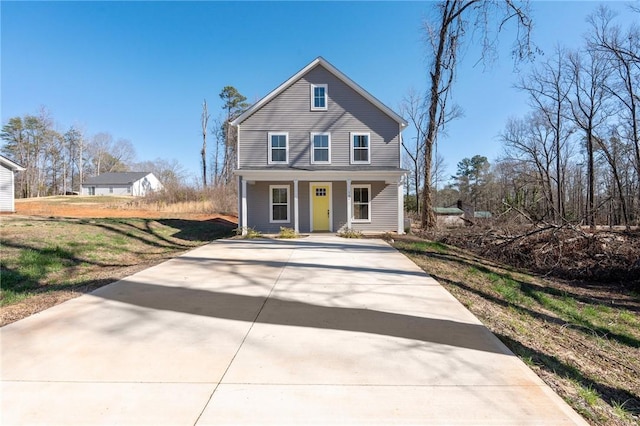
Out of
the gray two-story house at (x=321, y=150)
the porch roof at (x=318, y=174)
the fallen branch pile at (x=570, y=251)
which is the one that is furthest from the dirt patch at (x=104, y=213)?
the fallen branch pile at (x=570, y=251)

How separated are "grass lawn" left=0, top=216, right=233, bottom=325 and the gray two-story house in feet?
13.3

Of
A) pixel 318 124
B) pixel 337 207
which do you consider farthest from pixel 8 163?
pixel 337 207

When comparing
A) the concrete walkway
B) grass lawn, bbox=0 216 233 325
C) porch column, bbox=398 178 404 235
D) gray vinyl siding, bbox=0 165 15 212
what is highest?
gray vinyl siding, bbox=0 165 15 212

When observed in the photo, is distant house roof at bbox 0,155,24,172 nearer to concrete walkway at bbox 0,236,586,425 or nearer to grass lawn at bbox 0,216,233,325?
grass lawn at bbox 0,216,233,325

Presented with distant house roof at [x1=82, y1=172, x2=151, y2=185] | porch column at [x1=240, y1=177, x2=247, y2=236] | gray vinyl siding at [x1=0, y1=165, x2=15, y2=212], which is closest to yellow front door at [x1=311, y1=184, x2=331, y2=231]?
porch column at [x1=240, y1=177, x2=247, y2=236]

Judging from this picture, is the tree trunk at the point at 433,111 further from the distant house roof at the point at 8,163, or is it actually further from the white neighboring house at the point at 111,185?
the white neighboring house at the point at 111,185

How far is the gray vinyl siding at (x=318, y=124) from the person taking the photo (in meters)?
14.4

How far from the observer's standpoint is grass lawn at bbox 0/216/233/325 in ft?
17.3

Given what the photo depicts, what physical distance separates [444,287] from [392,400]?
160 inches

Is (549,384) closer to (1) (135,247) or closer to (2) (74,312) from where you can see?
(2) (74,312)

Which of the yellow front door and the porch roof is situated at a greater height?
the porch roof

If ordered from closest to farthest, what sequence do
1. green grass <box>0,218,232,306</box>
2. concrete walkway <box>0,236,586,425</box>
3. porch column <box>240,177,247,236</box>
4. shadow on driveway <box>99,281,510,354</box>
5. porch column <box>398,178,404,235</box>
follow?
concrete walkway <box>0,236,586,425</box> → shadow on driveway <box>99,281,510,354</box> → green grass <box>0,218,232,306</box> → porch column <box>240,177,247,236</box> → porch column <box>398,178,404,235</box>

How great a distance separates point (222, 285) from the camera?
572 centimetres

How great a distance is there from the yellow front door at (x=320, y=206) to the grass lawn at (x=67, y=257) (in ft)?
17.2
